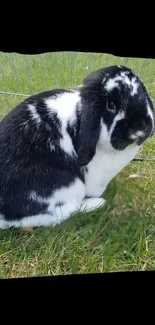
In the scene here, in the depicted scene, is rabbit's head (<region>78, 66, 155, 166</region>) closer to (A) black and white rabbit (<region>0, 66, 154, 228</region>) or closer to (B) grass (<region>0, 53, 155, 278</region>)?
(A) black and white rabbit (<region>0, 66, 154, 228</region>)

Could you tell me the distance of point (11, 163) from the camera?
3.71 feet

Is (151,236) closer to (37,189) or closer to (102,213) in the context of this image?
(102,213)

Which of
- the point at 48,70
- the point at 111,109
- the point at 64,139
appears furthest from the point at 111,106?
the point at 48,70

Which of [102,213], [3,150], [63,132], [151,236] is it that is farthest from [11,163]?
[151,236]

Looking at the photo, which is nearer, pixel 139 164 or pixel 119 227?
pixel 119 227

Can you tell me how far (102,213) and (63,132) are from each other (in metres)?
0.25

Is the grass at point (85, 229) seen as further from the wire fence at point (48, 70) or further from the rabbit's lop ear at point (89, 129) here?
the rabbit's lop ear at point (89, 129)

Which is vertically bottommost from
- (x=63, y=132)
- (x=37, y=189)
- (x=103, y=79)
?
(x=37, y=189)

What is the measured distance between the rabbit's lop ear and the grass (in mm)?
174

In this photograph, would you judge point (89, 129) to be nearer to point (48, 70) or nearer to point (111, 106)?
point (111, 106)

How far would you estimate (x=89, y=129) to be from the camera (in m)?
1.10

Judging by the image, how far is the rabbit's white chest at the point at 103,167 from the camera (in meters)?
1.19

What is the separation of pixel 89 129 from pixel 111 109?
0.08 metres

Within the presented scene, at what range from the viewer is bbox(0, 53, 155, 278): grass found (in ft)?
3.59
